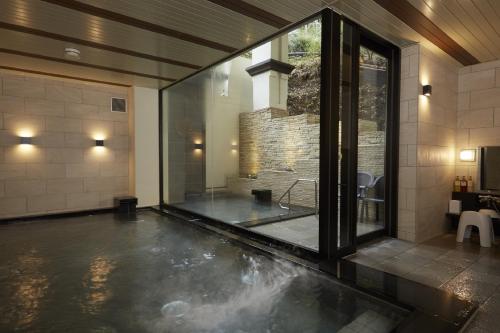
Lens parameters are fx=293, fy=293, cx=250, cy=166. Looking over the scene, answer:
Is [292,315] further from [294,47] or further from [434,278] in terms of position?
[294,47]

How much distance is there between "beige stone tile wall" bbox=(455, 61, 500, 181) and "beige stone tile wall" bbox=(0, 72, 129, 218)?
6.91m

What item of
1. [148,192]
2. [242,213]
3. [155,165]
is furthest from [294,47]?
[148,192]

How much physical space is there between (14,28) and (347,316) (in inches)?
202

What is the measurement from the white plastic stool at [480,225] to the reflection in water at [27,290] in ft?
17.0

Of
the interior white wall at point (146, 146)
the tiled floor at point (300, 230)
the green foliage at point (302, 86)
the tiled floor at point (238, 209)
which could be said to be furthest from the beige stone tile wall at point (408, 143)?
the interior white wall at point (146, 146)

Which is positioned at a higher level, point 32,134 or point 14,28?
point 14,28

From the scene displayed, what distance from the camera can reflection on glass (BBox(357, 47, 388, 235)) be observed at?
13.9ft

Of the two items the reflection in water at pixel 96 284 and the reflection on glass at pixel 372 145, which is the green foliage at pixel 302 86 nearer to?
the reflection on glass at pixel 372 145

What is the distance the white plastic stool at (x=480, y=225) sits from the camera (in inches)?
159

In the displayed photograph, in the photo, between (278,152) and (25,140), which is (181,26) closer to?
(278,152)

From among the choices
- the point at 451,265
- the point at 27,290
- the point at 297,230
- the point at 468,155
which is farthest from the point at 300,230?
the point at 27,290

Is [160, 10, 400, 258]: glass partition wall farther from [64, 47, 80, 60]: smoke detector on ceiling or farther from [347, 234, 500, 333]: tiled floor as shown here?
[64, 47, 80, 60]: smoke detector on ceiling

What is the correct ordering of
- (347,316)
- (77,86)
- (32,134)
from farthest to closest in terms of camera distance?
(77,86) < (32,134) < (347,316)

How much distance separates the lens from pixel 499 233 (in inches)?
183
